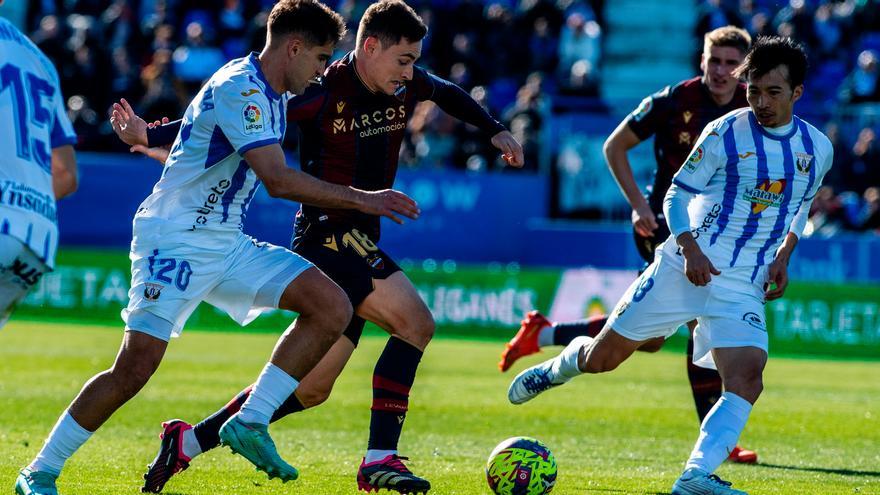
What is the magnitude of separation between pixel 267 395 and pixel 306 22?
5.67ft

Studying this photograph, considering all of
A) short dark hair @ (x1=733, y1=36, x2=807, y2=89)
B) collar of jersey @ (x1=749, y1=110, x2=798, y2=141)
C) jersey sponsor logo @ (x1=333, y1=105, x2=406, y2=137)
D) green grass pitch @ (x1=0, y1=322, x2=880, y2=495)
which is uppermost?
short dark hair @ (x1=733, y1=36, x2=807, y2=89)

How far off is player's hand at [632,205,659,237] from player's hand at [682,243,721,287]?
191 centimetres

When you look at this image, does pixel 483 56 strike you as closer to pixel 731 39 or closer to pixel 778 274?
pixel 731 39

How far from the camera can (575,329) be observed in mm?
9227

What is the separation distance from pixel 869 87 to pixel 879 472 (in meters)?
13.1

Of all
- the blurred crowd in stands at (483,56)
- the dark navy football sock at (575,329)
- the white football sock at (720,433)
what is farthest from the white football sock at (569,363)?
the blurred crowd in stands at (483,56)

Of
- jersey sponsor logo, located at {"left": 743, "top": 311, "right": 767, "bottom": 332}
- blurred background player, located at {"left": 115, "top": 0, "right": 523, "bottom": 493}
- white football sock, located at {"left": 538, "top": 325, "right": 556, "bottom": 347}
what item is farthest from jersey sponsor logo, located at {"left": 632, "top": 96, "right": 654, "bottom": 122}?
jersey sponsor logo, located at {"left": 743, "top": 311, "right": 767, "bottom": 332}

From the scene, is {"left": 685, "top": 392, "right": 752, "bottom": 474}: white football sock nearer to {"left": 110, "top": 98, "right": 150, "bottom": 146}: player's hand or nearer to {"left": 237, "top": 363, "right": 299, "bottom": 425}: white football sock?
{"left": 237, "top": 363, "right": 299, "bottom": 425}: white football sock

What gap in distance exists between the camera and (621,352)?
23.2 ft

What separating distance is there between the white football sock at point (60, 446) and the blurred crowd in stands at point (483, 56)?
13667 millimetres

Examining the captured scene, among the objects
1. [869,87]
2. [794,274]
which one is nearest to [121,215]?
[794,274]

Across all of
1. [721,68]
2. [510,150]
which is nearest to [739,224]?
[510,150]

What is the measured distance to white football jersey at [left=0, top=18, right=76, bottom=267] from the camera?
5.02m

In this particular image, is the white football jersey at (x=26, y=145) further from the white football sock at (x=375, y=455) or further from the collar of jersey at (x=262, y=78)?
the white football sock at (x=375, y=455)
